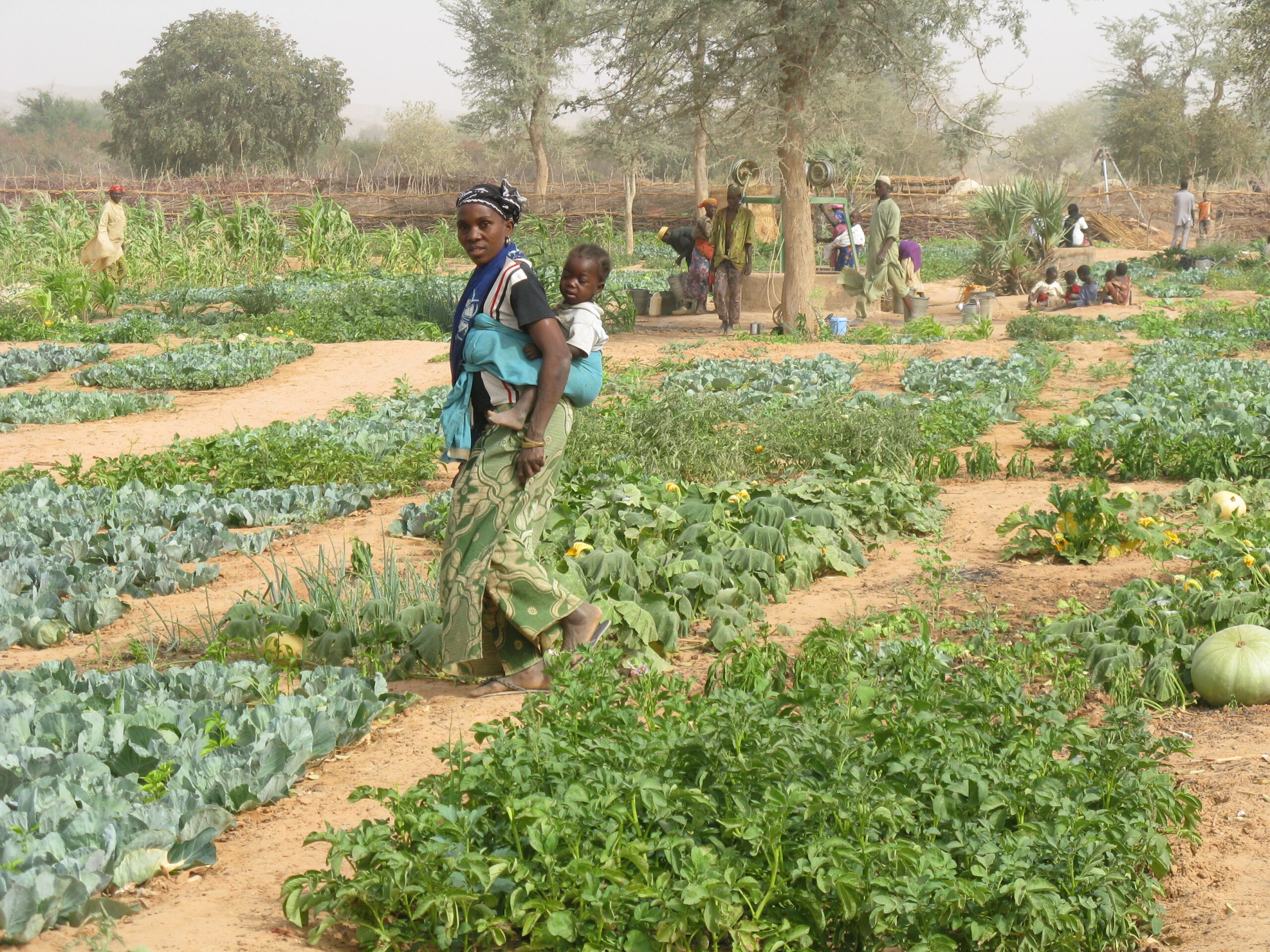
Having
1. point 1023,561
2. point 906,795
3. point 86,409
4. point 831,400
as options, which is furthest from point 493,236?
point 86,409

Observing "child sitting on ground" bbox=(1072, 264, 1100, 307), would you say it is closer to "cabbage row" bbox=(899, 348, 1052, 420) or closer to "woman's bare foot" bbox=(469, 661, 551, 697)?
"cabbage row" bbox=(899, 348, 1052, 420)

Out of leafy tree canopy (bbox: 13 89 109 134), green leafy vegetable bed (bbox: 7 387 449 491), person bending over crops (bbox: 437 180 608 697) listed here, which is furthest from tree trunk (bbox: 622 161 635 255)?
leafy tree canopy (bbox: 13 89 109 134)

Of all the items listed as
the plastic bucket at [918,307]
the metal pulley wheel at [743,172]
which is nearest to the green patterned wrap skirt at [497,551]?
the metal pulley wheel at [743,172]

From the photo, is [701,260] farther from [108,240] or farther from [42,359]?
[108,240]

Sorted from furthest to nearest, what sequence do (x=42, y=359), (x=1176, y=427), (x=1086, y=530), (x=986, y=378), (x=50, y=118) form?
(x=50, y=118)
(x=42, y=359)
(x=986, y=378)
(x=1176, y=427)
(x=1086, y=530)

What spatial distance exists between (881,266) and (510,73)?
27.1 m

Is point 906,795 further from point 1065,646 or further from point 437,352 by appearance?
point 437,352

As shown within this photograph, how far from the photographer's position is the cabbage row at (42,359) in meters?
11.0

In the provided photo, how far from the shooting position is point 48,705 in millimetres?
3371

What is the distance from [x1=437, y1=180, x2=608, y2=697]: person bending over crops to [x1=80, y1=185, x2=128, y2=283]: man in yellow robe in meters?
13.4

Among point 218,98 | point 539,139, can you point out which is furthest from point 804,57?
point 218,98

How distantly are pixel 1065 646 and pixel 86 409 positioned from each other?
7964 mm

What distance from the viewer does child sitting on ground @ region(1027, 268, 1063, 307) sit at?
52.9 feet

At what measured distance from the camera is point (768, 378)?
9875mm
